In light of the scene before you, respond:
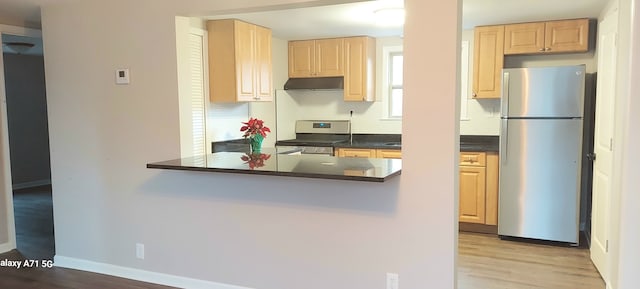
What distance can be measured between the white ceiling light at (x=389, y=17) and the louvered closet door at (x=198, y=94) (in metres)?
1.64

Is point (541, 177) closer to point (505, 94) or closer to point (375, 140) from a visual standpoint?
point (505, 94)

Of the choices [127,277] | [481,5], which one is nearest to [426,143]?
[481,5]

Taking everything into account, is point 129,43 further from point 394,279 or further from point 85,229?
point 394,279

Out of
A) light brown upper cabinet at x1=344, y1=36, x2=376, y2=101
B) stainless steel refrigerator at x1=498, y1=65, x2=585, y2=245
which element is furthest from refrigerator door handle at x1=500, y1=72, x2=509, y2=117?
light brown upper cabinet at x1=344, y1=36, x2=376, y2=101

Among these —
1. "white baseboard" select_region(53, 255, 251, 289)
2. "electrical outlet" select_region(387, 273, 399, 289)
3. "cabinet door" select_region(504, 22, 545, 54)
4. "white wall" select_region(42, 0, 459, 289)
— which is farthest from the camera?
"cabinet door" select_region(504, 22, 545, 54)

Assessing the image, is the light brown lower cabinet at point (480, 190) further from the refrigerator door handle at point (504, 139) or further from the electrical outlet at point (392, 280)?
the electrical outlet at point (392, 280)

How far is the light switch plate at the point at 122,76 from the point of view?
11.0ft

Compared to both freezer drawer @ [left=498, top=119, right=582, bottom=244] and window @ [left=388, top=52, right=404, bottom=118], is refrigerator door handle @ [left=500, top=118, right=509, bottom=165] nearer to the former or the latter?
freezer drawer @ [left=498, top=119, right=582, bottom=244]

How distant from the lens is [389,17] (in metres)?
4.02

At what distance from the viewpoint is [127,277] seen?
11.4ft

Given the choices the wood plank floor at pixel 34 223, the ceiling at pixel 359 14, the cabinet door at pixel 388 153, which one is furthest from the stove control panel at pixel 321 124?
the wood plank floor at pixel 34 223

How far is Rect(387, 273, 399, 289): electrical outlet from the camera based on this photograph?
2656 mm

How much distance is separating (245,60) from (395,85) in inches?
77.3

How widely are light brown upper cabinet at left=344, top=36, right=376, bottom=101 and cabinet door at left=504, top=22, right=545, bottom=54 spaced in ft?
4.74
